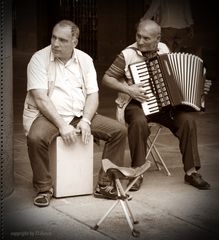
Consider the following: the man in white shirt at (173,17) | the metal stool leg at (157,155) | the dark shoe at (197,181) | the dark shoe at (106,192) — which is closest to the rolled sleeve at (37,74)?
the dark shoe at (106,192)

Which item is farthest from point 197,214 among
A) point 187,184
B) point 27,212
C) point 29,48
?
point 29,48

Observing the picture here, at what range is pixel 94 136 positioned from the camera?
18.3 ft

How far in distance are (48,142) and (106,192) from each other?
25.0 inches

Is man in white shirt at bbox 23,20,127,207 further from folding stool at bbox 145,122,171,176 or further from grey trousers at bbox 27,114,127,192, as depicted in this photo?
folding stool at bbox 145,122,171,176

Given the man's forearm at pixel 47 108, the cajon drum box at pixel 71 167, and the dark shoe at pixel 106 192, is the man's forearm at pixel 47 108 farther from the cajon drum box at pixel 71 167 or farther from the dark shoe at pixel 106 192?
the dark shoe at pixel 106 192

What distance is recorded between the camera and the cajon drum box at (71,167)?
5.30m

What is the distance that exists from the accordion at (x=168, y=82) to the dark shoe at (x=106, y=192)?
29.6 inches

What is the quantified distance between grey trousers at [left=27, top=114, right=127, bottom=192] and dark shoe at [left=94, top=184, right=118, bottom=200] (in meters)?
0.06

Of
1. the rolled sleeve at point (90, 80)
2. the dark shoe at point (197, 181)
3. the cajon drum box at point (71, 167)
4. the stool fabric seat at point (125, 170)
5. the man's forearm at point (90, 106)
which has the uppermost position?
the rolled sleeve at point (90, 80)

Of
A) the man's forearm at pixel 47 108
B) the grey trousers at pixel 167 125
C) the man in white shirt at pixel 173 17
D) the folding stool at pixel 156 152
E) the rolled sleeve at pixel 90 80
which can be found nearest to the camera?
the man's forearm at pixel 47 108

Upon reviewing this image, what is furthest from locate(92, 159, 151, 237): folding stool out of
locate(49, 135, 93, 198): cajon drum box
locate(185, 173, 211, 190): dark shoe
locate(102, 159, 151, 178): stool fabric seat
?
locate(185, 173, 211, 190): dark shoe

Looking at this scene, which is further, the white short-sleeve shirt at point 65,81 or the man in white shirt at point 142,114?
the man in white shirt at point 142,114

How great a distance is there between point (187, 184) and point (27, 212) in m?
1.54

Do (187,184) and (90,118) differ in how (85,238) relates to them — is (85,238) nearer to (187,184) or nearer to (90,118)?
(90,118)
